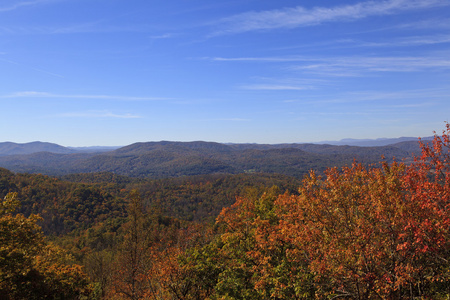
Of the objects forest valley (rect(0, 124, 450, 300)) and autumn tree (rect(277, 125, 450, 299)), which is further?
forest valley (rect(0, 124, 450, 300))

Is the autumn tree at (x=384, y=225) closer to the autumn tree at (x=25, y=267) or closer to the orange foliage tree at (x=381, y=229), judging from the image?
the orange foliage tree at (x=381, y=229)

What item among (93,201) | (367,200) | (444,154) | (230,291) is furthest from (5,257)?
(93,201)

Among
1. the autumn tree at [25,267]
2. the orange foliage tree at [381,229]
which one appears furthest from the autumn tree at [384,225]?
the autumn tree at [25,267]

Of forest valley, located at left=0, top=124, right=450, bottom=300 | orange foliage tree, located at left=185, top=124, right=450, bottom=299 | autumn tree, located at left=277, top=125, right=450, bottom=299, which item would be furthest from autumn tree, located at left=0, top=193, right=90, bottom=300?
autumn tree, located at left=277, top=125, right=450, bottom=299

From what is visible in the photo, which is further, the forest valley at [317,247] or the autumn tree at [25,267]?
the autumn tree at [25,267]

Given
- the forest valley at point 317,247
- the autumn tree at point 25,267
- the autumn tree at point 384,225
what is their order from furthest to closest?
the autumn tree at point 25,267
the forest valley at point 317,247
the autumn tree at point 384,225

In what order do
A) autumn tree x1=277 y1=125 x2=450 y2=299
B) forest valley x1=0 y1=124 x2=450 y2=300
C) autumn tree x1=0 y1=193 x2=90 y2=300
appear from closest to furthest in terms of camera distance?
autumn tree x1=277 y1=125 x2=450 y2=299, forest valley x1=0 y1=124 x2=450 y2=300, autumn tree x1=0 y1=193 x2=90 y2=300

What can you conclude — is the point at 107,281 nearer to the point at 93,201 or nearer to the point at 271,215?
the point at 271,215

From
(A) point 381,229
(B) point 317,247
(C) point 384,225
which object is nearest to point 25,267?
(B) point 317,247

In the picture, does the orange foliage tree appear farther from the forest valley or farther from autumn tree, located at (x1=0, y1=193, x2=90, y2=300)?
autumn tree, located at (x1=0, y1=193, x2=90, y2=300)

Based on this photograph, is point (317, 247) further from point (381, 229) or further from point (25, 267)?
point (25, 267)

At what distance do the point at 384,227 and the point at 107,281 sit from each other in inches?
1820

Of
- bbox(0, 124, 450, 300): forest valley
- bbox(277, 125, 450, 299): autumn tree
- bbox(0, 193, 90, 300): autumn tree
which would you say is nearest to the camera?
bbox(277, 125, 450, 299): autumn tree

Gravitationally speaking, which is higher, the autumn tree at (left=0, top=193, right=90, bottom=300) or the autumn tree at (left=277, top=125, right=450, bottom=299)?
the autumn tree at (left=277, top=125, right=450, bottom=299)
